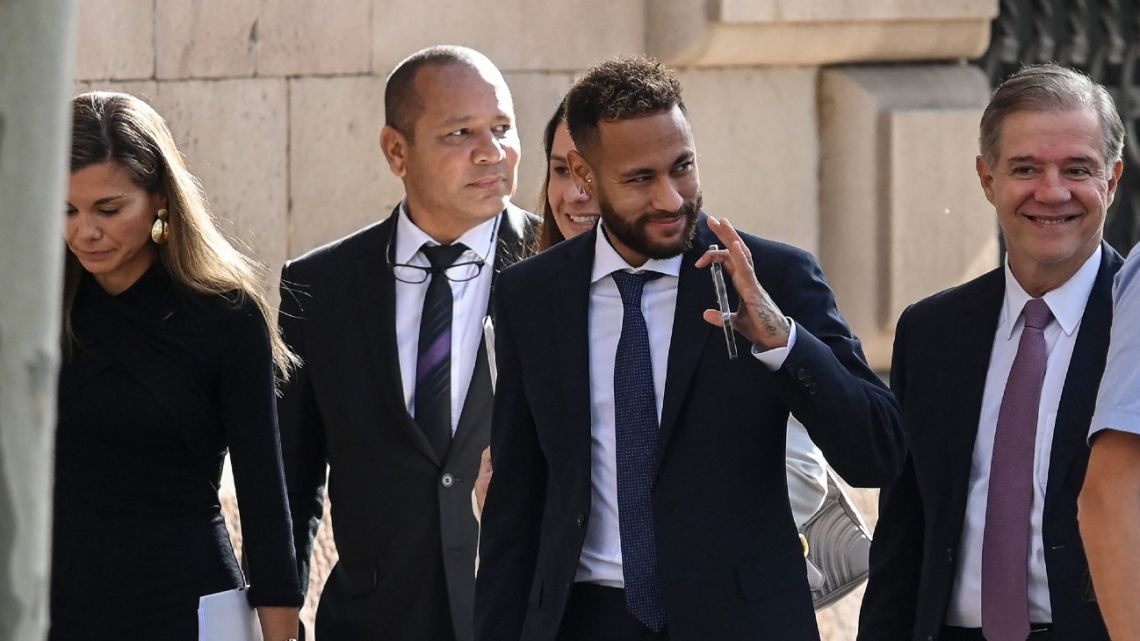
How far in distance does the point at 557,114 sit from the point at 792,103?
2672mm

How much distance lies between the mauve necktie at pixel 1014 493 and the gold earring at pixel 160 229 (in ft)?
5.59

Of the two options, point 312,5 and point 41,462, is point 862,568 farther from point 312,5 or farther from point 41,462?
point 312,5

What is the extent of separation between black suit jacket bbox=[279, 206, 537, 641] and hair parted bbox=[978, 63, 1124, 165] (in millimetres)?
1414

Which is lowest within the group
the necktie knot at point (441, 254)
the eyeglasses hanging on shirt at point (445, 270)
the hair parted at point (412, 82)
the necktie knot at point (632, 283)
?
the necktie knot at point (632, 283)

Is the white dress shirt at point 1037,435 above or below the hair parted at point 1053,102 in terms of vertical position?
below

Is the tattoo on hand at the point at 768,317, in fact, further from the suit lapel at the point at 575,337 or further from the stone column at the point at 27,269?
the stone column at the point at 27,269

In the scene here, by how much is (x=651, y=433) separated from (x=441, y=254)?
1.47m

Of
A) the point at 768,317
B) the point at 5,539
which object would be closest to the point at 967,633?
the point at 768,317

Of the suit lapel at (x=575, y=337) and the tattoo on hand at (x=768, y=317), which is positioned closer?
the tattoo on hand at (x=768, y=317)

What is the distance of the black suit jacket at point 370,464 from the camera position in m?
4.62

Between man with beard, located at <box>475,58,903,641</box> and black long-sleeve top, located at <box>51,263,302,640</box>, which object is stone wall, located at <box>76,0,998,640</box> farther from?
man with beard, located at <box>475,58,903,641</box>

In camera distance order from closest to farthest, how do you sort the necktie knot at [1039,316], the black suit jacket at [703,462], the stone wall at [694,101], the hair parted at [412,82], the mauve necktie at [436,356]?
the black suit jacket at [703,462] < the necktie knot at [1039,316] < the mauve necktie at [436,356] < the hair parted at [412,82] < the stone wall at [694,101]

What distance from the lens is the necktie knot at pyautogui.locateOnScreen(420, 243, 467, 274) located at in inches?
193

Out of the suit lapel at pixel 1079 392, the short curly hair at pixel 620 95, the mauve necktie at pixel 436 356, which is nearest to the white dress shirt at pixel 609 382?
the short curly hair at pixel 620 95
